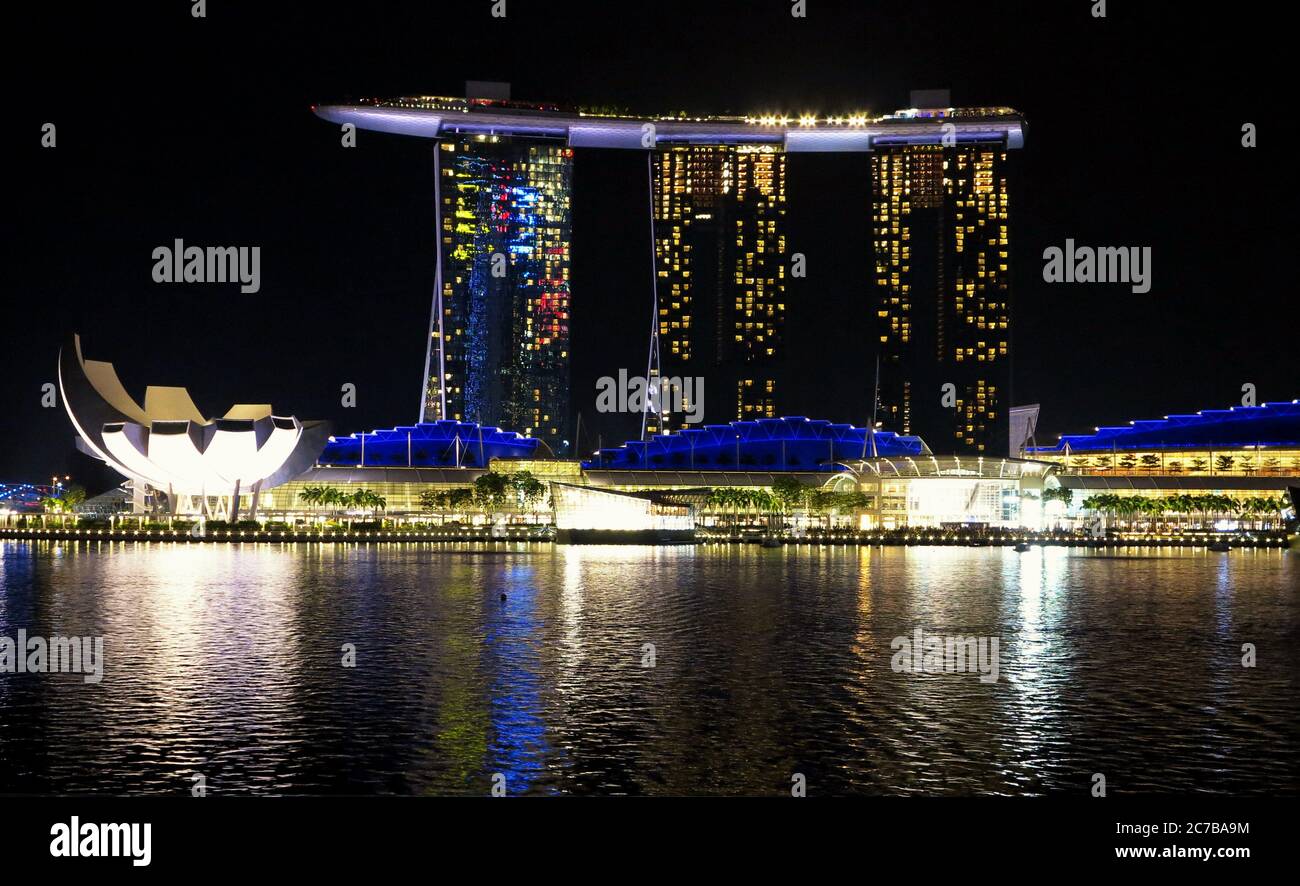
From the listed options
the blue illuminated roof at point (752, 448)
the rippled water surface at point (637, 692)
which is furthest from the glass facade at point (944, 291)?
the rippled water surface at point (637, 692)

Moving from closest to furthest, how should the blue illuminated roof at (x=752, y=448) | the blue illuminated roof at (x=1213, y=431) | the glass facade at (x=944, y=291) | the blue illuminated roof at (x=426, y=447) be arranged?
the blue illuminated roof at (x=426, y=447) < the blue illuminated roof at (x=1213, y=431) < the blue illuminated roof at (x=752, y=448) < the glass facade at (x=944, y=291)

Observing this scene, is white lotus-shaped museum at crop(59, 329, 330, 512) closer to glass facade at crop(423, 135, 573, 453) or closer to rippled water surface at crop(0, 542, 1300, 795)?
rippled water surface at crop(0, 542, 1300, 795)

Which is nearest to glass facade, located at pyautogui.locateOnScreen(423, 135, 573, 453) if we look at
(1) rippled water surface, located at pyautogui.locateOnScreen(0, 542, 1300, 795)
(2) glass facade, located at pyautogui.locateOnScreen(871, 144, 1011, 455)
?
(2) glass facade, located at pyautogui.locateOnScreen(871, 144, 1011, 455)

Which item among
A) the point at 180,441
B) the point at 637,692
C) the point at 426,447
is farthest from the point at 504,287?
the point at 637,692

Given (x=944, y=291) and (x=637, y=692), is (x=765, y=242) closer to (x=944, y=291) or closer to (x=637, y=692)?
(x=944, y=291)

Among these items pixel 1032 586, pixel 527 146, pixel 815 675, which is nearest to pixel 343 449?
pixel 527 146

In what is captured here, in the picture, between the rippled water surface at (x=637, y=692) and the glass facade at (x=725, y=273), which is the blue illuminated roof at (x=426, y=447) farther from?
the rippled water surface at (x=637, y=692)
